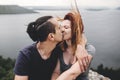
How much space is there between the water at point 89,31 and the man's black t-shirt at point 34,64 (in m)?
0.62

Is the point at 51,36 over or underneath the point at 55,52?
over

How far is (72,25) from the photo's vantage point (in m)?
1.29

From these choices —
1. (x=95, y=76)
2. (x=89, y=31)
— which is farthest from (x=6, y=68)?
(x=89, y=31)

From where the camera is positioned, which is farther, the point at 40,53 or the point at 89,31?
the point at 89,31

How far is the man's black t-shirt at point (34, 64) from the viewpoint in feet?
3.89

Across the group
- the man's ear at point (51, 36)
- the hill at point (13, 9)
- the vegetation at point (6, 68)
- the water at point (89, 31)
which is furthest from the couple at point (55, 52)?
the vegetation at point (6, 68)

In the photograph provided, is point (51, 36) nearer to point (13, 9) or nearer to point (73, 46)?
point (73, 46)

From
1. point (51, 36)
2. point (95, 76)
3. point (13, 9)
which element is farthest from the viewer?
Result: point (95, 76)

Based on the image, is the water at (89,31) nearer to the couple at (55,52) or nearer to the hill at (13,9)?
the hill at (13,9)

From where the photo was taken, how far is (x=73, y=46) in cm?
135

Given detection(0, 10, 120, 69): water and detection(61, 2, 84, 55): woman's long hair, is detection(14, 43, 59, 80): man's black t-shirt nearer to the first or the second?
detection(61, 2, 84, 55): woman's long hair

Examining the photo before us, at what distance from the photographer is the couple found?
1188mm

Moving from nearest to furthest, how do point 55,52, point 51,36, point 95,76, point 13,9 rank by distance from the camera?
1. point 51,36
2. point 55,52
3. point 13,9
4. point 95,76

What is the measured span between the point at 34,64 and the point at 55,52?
126 mm
